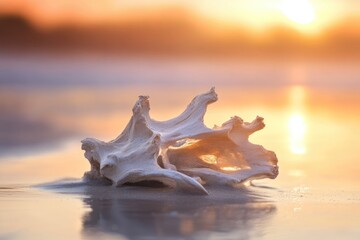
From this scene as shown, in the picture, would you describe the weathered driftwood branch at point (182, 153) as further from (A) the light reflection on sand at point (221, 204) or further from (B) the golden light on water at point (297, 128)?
(B) the golden light on water at point (297, 128)

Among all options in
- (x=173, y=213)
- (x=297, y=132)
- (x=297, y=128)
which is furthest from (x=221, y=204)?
(x=297, y=128)

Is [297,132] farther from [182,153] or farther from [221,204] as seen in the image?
[221,204]

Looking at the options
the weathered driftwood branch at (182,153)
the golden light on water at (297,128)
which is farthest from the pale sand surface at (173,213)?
the golden light on water at (297,128)

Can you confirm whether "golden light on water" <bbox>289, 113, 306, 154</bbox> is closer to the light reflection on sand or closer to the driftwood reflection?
the light reflection on sand

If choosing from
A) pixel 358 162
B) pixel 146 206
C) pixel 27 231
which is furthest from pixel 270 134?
pixel 27 231

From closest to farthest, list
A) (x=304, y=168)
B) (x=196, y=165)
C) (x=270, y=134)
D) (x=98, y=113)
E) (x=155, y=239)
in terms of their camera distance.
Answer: (x=155, y=239) < (x=196, y=165) < (x=304, y=168) < (x=270, y=134) < (x=98, y=113)

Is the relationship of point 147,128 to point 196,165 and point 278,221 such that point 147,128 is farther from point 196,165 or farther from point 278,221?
point 278,221

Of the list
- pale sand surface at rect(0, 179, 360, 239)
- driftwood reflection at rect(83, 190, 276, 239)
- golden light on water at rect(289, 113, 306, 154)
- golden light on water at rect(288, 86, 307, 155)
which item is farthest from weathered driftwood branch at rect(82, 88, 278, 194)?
golden light on water at rect(289, 113, 306, 154)

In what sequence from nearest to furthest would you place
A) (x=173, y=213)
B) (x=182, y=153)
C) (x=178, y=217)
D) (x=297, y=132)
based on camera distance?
(x=178, y=217)
(x=173, y=213)
(x=182, y=153)
(x=297, y=132)
